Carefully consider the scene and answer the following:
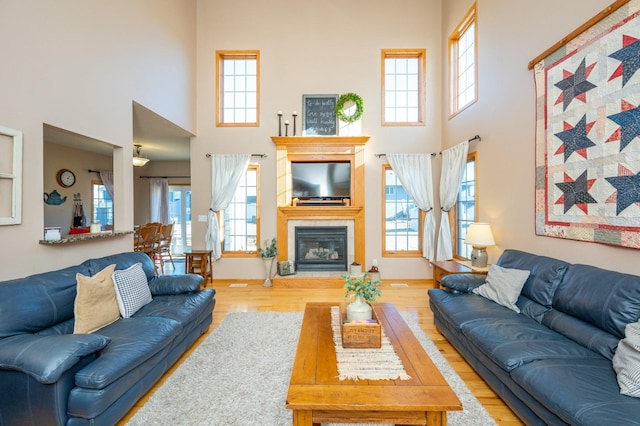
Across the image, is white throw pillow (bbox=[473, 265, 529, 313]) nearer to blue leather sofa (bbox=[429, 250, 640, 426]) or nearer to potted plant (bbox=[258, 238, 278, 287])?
blue leather sofa (bbox=[429, 250, 640, 426])

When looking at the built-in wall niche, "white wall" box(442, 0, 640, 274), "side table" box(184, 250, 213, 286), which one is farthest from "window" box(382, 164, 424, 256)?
the built-in wall niche

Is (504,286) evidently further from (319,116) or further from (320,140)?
(319,116)

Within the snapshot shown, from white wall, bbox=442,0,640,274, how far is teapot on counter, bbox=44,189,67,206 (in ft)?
25.4

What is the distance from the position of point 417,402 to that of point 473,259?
2.72 m

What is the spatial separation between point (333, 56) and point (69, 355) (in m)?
5.47

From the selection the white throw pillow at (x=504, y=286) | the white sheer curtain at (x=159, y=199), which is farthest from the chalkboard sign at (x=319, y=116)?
the white sheer curtain at (x=159, y=199)

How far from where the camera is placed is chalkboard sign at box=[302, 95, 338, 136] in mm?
5301

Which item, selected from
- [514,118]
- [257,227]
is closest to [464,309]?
[514,118]

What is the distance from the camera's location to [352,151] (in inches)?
207

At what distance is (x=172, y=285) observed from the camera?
3.12 m

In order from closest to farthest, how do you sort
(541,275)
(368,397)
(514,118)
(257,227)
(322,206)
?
(368,397)
(541,275)
(514,118)
(322,206)
(257,227)

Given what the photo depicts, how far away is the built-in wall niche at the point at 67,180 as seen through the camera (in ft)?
19.0

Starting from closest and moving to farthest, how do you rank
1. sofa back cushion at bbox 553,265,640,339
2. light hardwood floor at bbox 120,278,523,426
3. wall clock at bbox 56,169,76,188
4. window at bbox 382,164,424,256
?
sofa back cushion at bbox 553,265,640,339 < light hardwood floor at bbox 120,278,523,426 < window at bbox 382,164,424,256 < wall clock at bbox 56,169,76,188

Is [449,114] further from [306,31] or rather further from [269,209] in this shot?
[269,209]
